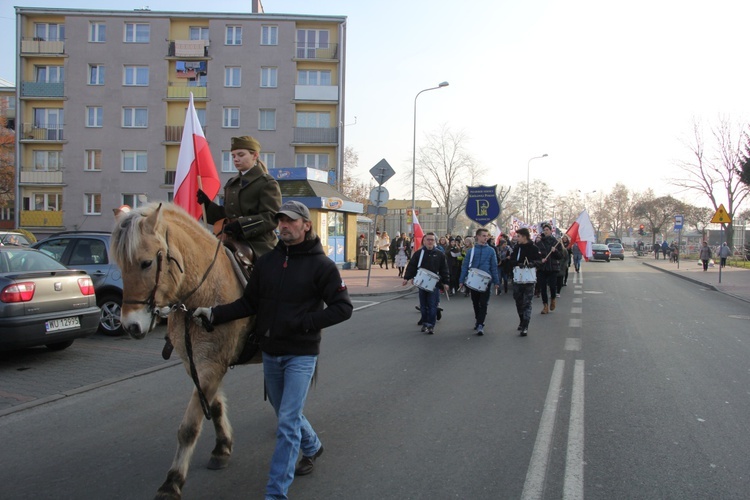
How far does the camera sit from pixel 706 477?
402 centimetres

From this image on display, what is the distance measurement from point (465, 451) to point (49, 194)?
1821 inches

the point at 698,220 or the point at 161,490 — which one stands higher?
the point at 698,220

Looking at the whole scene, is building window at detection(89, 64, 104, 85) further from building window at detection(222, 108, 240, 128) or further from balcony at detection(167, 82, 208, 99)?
building window at detection(222, 108, 240, 128)

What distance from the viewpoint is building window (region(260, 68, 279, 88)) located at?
142 feet

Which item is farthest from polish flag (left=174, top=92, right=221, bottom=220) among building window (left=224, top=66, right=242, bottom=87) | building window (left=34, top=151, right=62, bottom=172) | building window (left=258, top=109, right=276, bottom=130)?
building window (left=34, top=151, right=62, bottom=172)

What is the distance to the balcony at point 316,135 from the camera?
42938mm

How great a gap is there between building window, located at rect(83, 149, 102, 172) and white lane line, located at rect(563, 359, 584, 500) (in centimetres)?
4333

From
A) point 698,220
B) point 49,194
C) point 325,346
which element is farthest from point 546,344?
point 698,220

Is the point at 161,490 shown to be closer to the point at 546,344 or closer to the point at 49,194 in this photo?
the point at 546,344

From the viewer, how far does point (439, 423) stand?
5.23 meters

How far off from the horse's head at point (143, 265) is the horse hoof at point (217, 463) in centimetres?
138

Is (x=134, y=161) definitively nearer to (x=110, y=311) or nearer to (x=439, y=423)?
(x=110, y=311)

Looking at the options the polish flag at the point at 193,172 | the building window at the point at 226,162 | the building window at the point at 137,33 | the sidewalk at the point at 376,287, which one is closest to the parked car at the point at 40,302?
the polish flag at the point at 193,172

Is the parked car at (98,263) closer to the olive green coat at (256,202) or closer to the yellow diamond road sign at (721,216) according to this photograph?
the olive green coat at (256,202)
